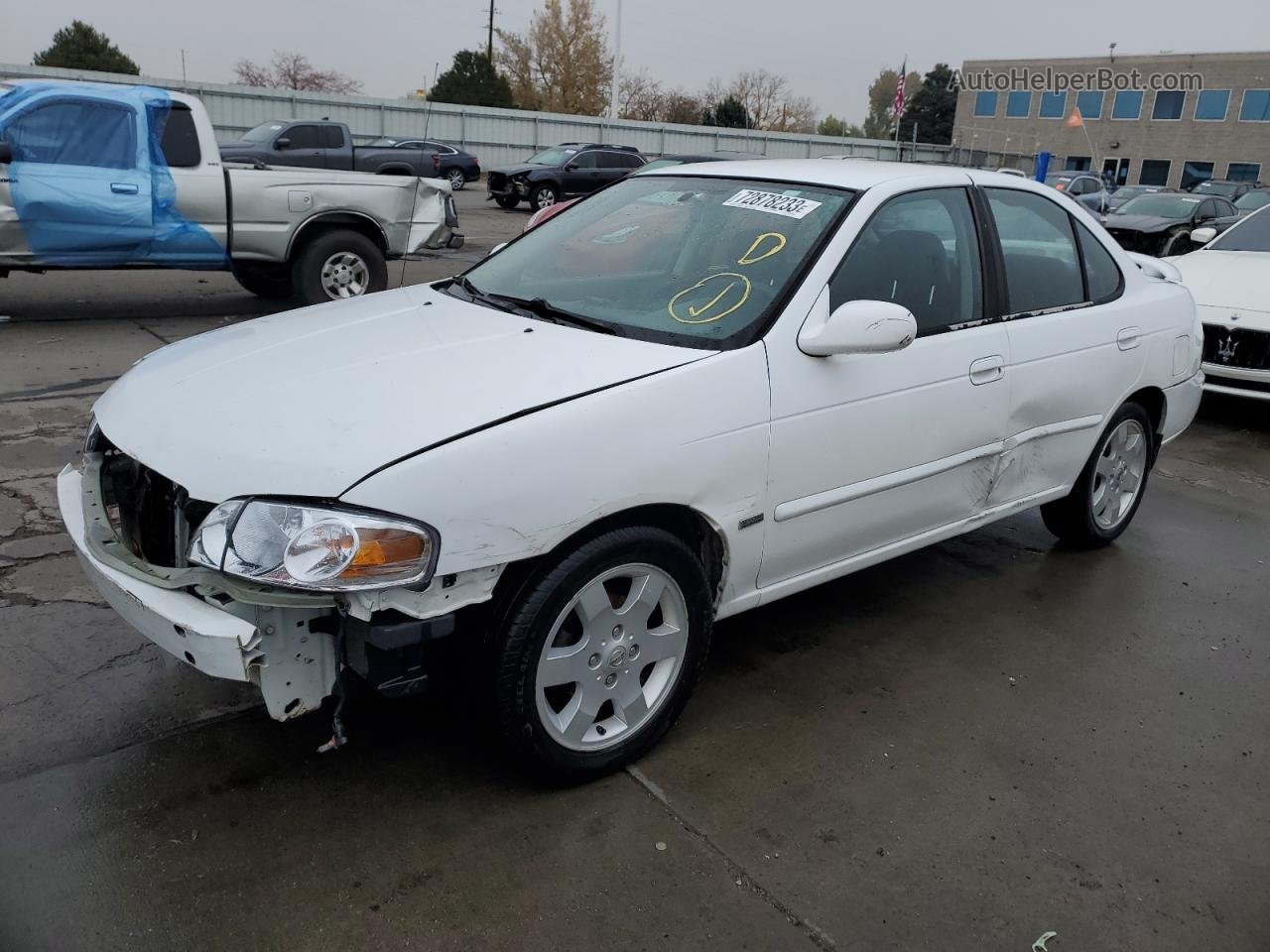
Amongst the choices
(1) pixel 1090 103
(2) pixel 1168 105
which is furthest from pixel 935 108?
(2) pixel 1168 105

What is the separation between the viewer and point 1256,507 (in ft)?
19.1

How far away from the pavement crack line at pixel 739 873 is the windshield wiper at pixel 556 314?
52.2 inches

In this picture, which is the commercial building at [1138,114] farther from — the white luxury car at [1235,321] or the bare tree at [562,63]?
the white luxury car at [1235,321]

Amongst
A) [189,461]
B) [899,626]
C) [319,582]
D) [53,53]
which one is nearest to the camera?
[319,582]

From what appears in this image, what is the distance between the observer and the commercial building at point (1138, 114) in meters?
56.1

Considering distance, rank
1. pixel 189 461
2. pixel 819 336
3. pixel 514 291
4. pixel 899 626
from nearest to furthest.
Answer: pixel 189 461
pixel 819 336
pixel 514 291
pixel 899 626

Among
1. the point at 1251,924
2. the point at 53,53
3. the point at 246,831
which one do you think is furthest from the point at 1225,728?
the point at 53,53

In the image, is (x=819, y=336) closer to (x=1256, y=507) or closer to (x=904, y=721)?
(x=904, y=721)

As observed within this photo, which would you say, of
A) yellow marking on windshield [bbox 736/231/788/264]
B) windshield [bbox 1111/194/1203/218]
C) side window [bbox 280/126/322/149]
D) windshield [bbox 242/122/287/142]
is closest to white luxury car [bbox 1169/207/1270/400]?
yellow marking on windshield [bbox 736/231/788/264]

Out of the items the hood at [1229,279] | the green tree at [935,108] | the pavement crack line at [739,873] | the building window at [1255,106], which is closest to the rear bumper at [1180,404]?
the hood at [1229,279]

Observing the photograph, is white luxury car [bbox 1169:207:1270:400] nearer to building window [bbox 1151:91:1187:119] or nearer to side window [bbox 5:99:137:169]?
side window [bbox 5:99:137:169]

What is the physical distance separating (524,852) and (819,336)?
1682mm

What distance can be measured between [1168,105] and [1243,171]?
5793 mm

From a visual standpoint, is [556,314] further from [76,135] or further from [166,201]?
[76,135]
